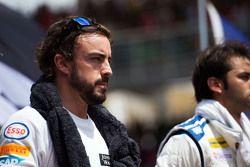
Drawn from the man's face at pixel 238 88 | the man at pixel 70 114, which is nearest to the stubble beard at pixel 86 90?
the man at pixel 70 114

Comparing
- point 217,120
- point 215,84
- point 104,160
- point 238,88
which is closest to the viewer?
point 104,160

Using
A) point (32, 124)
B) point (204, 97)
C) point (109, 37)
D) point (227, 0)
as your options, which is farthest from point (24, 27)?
point (227, 0)

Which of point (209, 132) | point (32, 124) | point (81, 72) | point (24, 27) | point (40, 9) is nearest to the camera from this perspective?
point (32, 124)

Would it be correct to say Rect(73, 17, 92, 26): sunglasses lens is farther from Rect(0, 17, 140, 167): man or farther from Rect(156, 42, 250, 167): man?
Rect(156, 42, 250, 167): man

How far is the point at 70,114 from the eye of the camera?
159 inches

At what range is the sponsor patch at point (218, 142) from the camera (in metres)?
4.92

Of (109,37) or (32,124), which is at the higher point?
(109,37)

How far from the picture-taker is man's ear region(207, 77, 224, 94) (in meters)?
5.30

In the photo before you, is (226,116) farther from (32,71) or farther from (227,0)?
(227,0)

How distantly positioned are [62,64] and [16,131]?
1.59 feet

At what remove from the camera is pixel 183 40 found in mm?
19875

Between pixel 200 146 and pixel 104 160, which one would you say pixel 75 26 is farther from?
pixel 200 146

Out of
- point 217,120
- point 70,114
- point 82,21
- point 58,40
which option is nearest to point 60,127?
point 70,114

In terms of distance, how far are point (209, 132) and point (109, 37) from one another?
1050 millimetres
